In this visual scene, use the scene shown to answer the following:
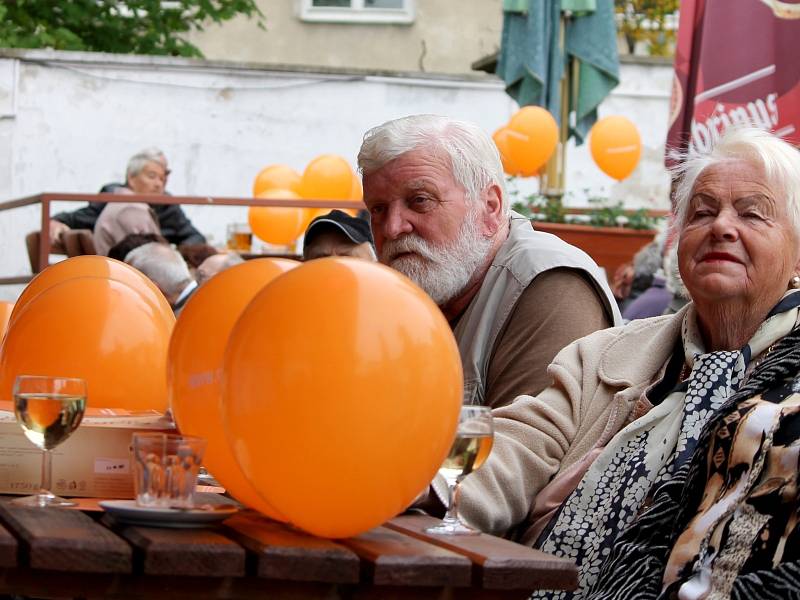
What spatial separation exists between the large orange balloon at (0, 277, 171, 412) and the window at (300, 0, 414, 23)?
16.6 meters

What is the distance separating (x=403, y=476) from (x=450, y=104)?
12.8m

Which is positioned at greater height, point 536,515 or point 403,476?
point 403,476

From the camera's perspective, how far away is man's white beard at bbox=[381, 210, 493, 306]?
12.0 feet

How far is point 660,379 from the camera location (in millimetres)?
2998

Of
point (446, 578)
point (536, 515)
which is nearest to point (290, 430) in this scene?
point (446, 578)

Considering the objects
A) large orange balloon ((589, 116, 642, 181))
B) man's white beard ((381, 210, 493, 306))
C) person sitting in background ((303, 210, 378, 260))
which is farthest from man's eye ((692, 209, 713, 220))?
large orange balloon ((589, 116, 642, 181))

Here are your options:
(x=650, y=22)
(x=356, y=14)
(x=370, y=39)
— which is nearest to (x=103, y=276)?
(x=370, y=39)

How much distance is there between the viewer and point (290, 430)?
5.70 ft

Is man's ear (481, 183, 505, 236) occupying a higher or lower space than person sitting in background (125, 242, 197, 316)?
higher

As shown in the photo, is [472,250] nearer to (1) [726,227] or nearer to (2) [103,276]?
(1) [726,227]

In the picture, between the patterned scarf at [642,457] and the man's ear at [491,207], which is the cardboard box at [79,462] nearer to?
the patterned scarf at [642,457]

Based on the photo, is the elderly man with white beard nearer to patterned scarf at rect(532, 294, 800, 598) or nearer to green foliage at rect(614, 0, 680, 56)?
patterned scarf at rect(532, 294, 800, 598)

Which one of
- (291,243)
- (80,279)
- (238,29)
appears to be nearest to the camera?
(80,279)

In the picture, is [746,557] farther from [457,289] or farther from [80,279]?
[457,289]
